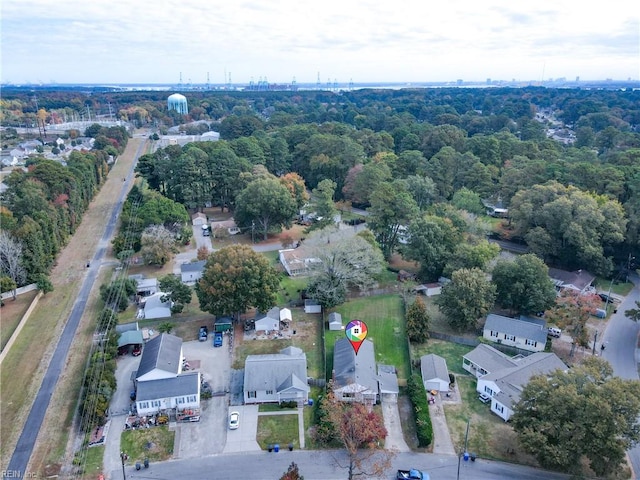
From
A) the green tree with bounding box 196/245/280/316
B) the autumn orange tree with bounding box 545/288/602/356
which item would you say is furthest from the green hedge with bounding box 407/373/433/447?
the green tree with bounding box 196/245/280/316

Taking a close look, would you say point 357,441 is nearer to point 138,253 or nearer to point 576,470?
point 576,470

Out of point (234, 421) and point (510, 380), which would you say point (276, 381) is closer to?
point (234, 421)

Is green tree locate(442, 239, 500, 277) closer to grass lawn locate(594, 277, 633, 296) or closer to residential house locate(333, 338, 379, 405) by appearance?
grass lawn locate(594, 277, 633, 296)

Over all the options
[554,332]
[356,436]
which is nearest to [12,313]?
[356,436]

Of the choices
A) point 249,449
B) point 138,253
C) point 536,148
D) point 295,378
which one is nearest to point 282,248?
point 138,253

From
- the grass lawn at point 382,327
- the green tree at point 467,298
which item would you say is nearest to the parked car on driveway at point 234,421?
the grass lawn at point 382,327

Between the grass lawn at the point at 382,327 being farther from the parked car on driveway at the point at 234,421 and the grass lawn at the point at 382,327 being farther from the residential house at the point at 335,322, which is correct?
the parked car on driveway at the point at 234,421
